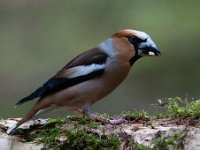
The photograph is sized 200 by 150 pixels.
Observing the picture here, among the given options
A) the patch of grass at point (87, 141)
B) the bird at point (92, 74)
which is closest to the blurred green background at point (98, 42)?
the bird at point (92, 74)

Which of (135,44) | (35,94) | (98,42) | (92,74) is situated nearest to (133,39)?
(135,44)

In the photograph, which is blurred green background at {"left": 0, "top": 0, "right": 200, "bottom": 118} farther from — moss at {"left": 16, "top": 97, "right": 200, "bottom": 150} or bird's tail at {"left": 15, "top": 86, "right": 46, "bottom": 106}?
moss at {"left": 16, "top": 97, "right": 200, "bottom": 150}

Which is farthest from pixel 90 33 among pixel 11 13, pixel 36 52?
pixel 11 13

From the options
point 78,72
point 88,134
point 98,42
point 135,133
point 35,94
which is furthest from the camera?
point 98,42

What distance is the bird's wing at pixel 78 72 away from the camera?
727cm

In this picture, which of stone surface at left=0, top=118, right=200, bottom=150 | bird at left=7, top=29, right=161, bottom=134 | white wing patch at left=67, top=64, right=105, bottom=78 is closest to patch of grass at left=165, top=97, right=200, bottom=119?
stone surface at left=0, top=118, right=200, bottom=150

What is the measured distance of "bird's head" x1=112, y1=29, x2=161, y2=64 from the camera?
24.1ft

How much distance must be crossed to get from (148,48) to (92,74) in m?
0.58

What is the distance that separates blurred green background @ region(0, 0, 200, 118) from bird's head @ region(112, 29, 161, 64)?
5561 mm

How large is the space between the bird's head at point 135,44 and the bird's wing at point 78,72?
0.66 ft

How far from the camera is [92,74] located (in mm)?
7324

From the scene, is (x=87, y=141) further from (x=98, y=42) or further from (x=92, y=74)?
(x=98, y=42)

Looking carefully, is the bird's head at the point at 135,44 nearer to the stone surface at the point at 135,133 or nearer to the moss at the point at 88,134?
the moss at the point at 88,134

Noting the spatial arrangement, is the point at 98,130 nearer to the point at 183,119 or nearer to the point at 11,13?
the point at 183,119
